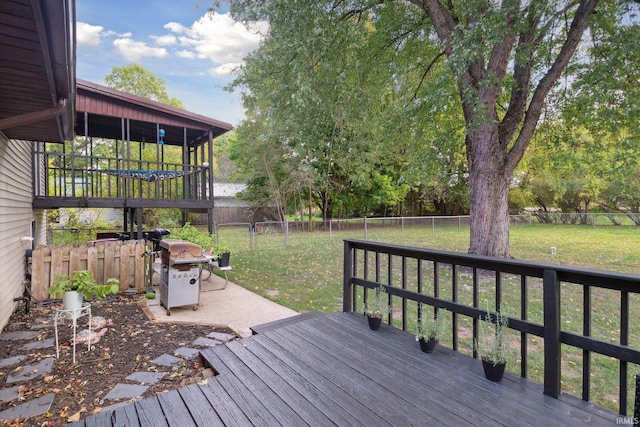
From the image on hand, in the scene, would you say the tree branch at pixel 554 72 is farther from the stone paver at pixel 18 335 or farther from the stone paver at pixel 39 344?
the stone paver at pixel 18 335

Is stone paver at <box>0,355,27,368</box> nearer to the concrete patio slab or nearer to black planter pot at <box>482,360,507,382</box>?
the concrete patio slab

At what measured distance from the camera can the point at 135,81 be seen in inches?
684

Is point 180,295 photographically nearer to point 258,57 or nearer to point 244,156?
point 258,57

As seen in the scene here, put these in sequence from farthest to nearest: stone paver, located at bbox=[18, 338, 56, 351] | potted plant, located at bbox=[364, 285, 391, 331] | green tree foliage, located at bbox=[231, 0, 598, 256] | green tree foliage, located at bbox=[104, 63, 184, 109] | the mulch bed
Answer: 1. green tree foliage, located at bbox=[104, 63, 184, 109]
2. green tree foliage, located at bbox=[231, 0, 598, 256]
3. stone paver, located at bbox=[18, 338, 56, 351]
4. potted plant, located at bbox=[364, 285, 391, 331]
5. the mulch bed

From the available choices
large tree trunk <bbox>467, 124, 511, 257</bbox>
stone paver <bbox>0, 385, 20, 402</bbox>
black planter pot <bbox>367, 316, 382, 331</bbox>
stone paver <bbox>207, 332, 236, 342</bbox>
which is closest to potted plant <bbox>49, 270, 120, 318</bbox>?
stone paver <bbox>0, 385, 20, 402</bbox>

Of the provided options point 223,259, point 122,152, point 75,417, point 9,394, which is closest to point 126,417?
point 75,417

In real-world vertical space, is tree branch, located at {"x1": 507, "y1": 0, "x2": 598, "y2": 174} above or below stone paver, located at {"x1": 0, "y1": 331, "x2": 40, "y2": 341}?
above

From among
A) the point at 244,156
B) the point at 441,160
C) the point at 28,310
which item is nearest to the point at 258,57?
the point at 441,160

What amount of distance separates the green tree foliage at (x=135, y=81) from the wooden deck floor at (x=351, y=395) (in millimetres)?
18632

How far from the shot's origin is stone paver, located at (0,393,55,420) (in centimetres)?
224

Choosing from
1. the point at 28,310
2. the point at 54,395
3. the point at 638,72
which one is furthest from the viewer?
the point at 638,72

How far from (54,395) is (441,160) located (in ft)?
25.8

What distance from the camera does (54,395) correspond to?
98.0 inches

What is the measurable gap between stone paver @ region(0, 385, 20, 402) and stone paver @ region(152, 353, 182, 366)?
3.06 ft
